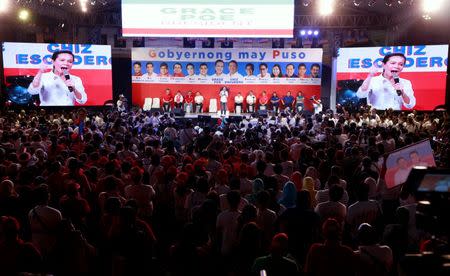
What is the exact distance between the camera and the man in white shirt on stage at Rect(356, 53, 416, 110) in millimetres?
22219

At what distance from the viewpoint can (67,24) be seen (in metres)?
24.9

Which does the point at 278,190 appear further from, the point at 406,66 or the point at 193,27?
the point at 406,66

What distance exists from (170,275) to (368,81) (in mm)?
20593

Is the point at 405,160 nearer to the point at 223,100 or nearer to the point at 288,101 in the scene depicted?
the point at 223,100

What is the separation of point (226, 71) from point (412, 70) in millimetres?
9223

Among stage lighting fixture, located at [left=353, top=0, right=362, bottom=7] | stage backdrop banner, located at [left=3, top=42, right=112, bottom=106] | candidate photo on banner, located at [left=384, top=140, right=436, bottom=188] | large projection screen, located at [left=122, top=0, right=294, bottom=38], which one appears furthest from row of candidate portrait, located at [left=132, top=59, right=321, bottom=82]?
candidate photo on banner, located at [left=384, top=140, right=436, bottom=188]

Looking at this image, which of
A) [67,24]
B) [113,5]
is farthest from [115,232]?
[113,5]

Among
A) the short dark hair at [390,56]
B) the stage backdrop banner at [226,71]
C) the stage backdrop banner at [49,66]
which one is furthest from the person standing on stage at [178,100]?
the short dark hair at [390,56]

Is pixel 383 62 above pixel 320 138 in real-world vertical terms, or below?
above

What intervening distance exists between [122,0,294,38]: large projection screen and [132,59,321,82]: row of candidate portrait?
149 inches

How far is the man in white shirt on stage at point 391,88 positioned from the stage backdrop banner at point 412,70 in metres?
0.20

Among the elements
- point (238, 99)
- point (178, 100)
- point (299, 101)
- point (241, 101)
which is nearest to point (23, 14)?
point (178, 100)

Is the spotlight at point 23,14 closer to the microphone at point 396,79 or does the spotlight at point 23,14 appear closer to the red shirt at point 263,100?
the red shirt at point 263,100

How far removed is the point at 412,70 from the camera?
72.7ft
